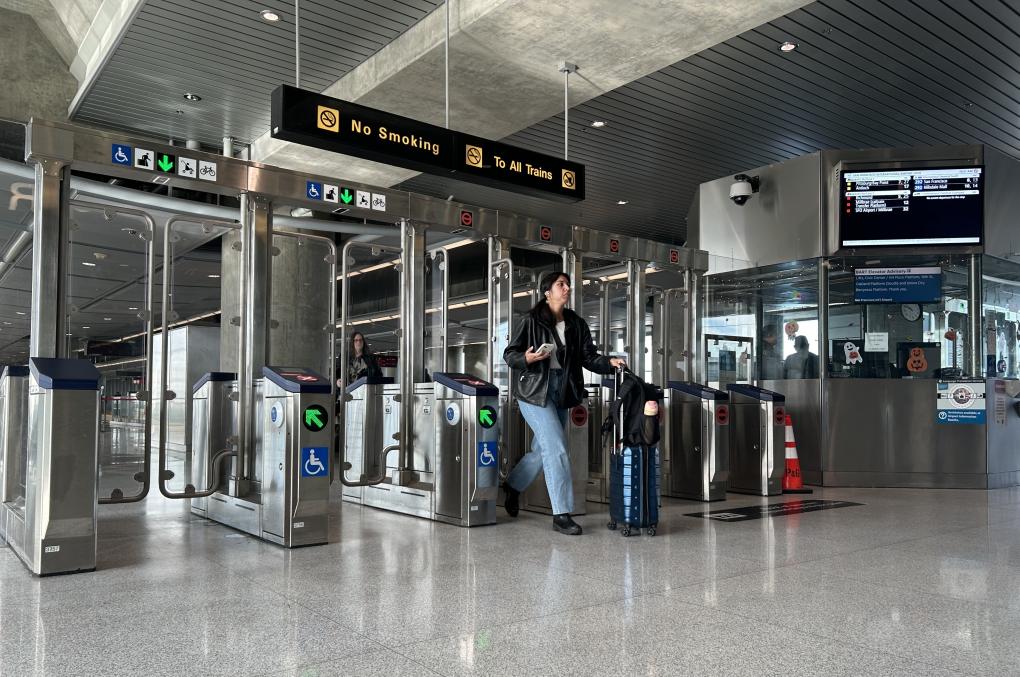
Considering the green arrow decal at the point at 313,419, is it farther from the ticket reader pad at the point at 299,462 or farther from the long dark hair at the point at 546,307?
the long dark hair at the point at 546,307

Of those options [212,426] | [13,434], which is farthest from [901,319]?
[13,434]

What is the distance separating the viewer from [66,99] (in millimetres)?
8727

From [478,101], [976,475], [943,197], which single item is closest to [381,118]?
[478,101]

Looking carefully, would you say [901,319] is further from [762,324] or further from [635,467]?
[635,467]

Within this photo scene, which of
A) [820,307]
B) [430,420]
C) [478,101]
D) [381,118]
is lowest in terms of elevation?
[430,420]

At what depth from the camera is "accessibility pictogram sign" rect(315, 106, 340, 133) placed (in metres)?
5.12

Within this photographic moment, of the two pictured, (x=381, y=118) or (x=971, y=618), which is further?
(x=381, y=118)

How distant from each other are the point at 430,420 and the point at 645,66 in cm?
340

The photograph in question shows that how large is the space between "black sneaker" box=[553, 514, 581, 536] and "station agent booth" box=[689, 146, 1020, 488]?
168 inches

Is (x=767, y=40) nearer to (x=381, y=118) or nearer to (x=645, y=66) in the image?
(x=645, y=66)

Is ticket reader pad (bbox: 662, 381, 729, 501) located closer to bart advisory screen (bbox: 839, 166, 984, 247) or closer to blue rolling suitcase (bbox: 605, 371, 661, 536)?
blue rolling suitcase (bbox: 605, 371, 661, 536)

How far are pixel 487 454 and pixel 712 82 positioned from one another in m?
4.73

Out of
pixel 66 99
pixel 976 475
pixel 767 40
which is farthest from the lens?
pixel 66 99

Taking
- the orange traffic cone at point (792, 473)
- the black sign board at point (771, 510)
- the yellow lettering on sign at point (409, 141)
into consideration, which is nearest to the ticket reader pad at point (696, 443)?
the black sign board at point (771, 510)
